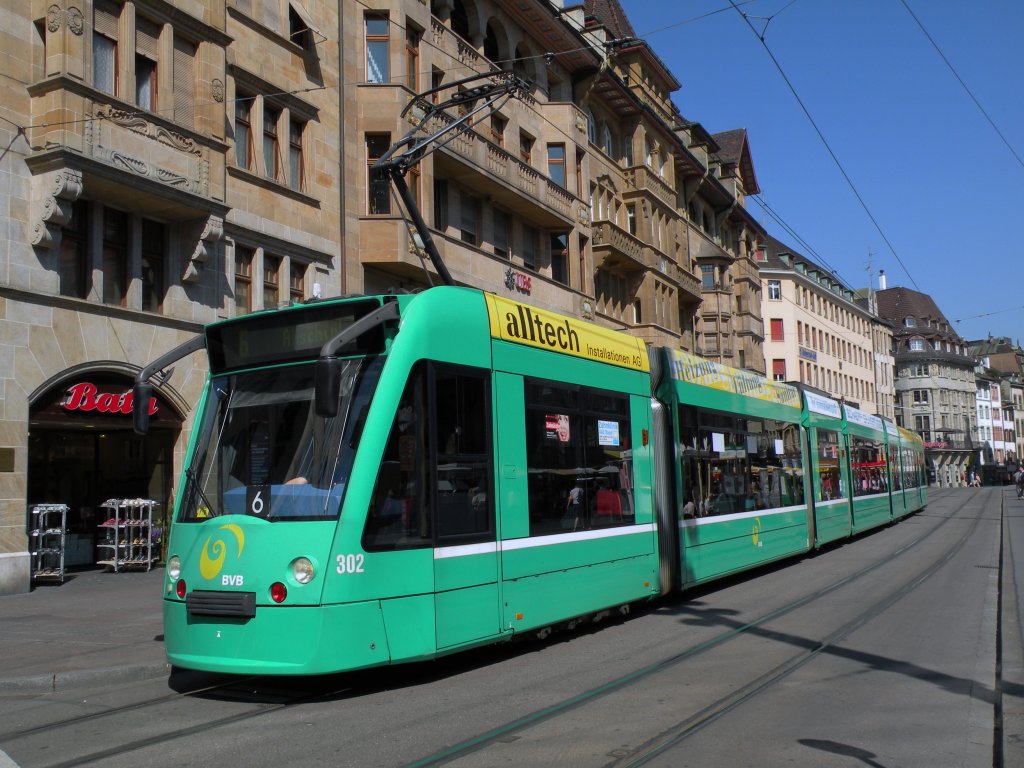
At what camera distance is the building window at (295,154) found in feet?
69.7

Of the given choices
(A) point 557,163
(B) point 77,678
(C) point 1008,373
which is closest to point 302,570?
(B) point 77,678

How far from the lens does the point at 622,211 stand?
38.3m

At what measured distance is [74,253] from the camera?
16422 millimetres

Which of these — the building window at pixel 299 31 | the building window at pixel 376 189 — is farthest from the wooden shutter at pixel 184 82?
the building window at pixel 376 189

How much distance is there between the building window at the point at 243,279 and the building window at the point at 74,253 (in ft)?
10.7

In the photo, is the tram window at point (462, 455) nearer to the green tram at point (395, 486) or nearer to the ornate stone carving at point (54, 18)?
the green tram at point (395, 486)

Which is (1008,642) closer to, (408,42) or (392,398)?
(392,398)

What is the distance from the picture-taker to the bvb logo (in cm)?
740

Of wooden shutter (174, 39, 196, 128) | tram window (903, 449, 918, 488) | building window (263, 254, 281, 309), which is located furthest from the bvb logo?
tram window (903, 449, 918, 488)

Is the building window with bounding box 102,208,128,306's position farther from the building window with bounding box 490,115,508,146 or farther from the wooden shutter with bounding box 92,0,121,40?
the building window with bounding box 490,115,508,146

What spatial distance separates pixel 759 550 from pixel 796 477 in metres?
3.07

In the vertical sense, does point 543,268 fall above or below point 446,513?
above

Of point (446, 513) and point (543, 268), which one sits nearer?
point (446, 513)

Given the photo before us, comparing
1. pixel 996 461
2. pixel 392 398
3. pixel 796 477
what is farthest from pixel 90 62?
pixel 996 461
